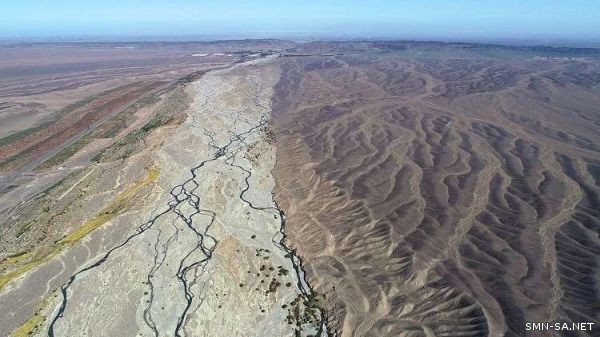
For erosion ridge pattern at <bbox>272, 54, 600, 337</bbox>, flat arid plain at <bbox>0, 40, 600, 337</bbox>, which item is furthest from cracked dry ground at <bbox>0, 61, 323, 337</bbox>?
erosion ridge pattern at <bbox>272, 54, 600, 337</bbox>

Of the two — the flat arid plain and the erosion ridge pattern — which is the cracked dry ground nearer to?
the flat arid plain

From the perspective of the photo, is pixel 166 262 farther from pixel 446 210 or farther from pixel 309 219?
pixel 446 210

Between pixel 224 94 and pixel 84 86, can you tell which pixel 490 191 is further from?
pixel 84 86

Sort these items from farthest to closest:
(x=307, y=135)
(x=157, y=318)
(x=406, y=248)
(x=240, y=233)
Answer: (x=307, y=135)
(x=240, y=233)
(x=406, y=248)
(x=157, y=318)

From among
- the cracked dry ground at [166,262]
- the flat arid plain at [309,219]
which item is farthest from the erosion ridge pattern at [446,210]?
the cracked dry ground at [166,262]

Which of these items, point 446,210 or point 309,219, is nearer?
point 446,210

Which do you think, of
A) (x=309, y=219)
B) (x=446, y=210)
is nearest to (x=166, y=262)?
(x=309, y=219)

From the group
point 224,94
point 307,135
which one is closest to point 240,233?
point 307,135

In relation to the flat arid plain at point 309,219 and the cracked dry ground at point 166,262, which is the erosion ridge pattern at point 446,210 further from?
the cracked dry ground at point 166,262
